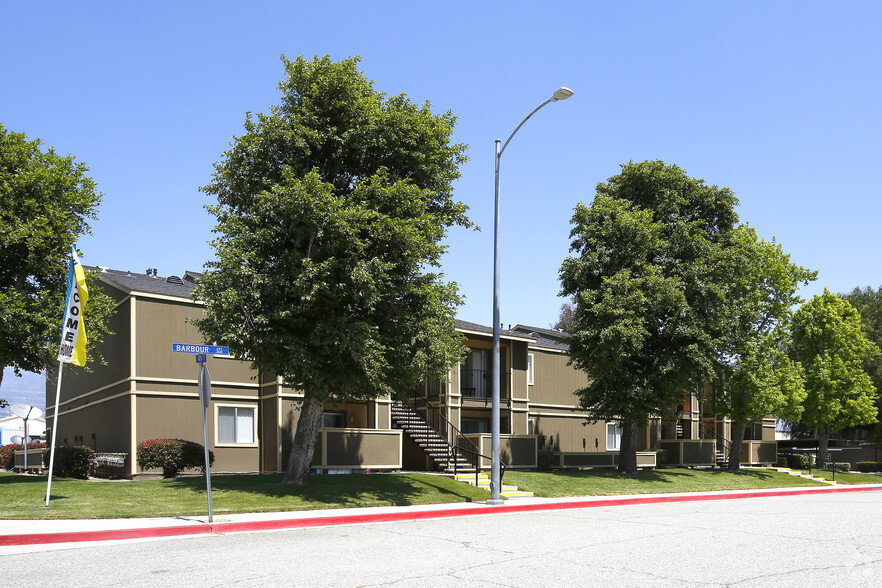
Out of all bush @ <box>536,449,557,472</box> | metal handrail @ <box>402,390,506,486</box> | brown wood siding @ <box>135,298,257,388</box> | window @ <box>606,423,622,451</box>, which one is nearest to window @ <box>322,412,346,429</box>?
metal handrail @ <box>402,390,506,486</box>

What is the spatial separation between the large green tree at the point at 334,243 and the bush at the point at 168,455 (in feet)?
17.3

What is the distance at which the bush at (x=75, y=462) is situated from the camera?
83.9ft

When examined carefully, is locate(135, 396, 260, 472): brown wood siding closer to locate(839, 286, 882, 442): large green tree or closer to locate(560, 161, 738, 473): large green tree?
locate(560, 161, 738, 473): large green tree

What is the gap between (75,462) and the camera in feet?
84.3

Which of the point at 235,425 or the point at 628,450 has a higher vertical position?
the point at 235,425

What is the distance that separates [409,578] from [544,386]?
1107 inches

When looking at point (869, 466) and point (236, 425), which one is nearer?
point (236, 425)

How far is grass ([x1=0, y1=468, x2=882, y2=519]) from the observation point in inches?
640

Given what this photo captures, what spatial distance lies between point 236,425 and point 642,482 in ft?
49.6

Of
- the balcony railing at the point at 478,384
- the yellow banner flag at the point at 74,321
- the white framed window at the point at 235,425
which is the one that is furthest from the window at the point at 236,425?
the yellow banner flag at the point at 74,321

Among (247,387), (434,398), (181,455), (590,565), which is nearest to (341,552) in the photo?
(590,565)

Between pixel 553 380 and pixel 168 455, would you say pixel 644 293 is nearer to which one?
pixel 553 380

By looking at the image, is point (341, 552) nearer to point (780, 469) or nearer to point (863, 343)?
point (780, 469)

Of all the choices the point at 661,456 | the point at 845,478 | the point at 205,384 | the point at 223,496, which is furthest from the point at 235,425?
the point at 845,478
